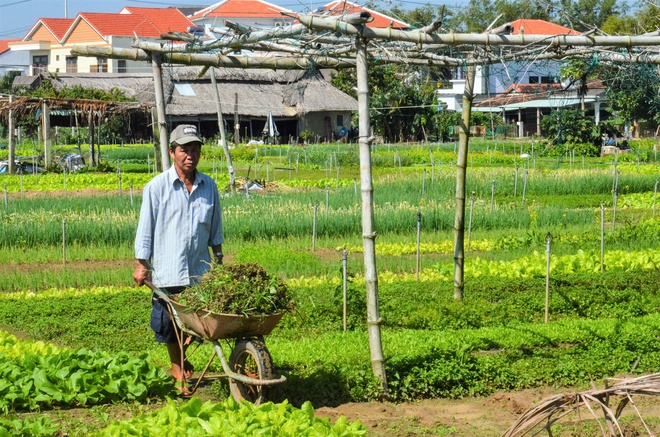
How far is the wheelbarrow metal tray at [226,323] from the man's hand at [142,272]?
418 millimetres

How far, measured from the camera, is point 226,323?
6453 millimetres

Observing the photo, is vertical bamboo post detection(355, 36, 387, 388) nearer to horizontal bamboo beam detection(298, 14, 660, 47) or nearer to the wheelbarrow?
horizontal bamboo beam detection(298, 14, 660, 47)

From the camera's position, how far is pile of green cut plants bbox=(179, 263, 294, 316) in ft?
21.0

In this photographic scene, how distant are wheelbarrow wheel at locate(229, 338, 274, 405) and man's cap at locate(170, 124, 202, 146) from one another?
1429 millimetres

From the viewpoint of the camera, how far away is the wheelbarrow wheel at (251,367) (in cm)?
644

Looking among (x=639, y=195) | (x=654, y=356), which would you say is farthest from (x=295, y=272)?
(x=639, y=195)

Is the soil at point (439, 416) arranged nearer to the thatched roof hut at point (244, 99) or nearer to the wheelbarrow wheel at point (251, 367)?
the wheelbarrow wheel at point (251, 367)

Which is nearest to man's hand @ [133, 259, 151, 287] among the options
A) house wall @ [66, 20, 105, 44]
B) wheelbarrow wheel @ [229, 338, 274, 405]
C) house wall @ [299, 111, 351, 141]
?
wheelbarrow wheel @ [229, 338, 274, 405]

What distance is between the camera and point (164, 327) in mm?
7188

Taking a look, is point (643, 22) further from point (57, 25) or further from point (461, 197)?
point (57, 25)

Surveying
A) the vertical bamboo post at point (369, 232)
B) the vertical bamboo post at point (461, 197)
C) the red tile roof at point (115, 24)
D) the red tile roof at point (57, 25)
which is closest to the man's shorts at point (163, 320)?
the vertical bamboo post at point (369, 232)

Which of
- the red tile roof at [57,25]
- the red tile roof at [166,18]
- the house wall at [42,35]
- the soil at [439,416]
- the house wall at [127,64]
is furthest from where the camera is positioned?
the house wall at [42,35]

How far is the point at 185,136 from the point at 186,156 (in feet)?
0.46

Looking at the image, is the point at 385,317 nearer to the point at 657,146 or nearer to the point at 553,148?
the point at 553,148
